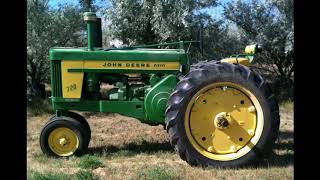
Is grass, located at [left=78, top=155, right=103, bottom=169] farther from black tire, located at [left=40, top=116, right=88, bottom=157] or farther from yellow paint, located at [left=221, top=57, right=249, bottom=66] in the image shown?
yellow paint, located at [left=221, top=57, right=249, bottom=66]

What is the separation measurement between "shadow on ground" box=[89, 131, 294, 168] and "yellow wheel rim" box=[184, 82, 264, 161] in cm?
44

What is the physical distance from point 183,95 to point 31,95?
8.64 metres

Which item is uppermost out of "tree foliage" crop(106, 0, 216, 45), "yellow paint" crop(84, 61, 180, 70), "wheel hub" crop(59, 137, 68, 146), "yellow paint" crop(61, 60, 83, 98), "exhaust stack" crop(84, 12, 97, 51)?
"tree foliage" crop(106, 0, 216, 45)

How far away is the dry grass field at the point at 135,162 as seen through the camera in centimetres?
578

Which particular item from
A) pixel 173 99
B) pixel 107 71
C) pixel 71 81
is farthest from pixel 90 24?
pixel 173 99

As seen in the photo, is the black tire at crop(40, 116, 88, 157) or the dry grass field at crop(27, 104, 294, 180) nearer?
the dry grass field at crop(27, 104, 294, 180)

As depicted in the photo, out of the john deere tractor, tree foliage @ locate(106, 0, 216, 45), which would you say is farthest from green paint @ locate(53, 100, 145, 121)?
tree foliage @ locate(106, 0, 216, 45)

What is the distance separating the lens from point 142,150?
7.52 meters

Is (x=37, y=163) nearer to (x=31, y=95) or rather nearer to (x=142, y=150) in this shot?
(x=142, y=150)

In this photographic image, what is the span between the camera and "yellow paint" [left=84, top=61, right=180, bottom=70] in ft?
23.6

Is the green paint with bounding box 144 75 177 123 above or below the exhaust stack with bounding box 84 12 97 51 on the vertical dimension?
below

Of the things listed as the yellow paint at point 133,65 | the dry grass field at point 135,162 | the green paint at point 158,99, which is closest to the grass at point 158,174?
the dry grass field at point 135,162
